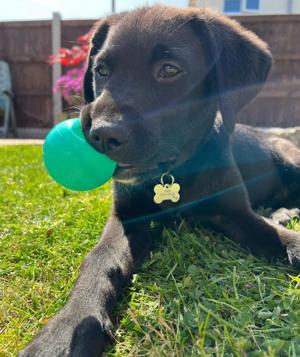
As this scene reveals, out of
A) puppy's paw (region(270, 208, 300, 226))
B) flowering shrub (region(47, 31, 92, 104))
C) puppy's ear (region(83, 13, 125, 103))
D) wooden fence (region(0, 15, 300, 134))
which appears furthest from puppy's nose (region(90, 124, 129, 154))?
wooden fence (region(0, 15, 300, 134))

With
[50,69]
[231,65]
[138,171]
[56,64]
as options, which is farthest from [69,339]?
[50,69]

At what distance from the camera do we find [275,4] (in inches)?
526

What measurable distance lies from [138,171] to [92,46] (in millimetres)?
1051

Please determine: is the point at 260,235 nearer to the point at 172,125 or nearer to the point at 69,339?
the point at 172,125

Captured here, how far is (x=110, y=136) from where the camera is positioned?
166cm

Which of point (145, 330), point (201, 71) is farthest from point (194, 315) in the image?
point (201, 71)

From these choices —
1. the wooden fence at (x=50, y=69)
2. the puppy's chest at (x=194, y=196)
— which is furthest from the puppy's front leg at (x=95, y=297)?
the wooden fence at (x=50, y=69)

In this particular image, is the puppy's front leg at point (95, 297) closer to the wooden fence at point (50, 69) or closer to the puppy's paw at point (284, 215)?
the puppy's paw at point (284, 215)

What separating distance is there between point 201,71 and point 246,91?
0.25 metres

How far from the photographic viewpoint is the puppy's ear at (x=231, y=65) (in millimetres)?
2162

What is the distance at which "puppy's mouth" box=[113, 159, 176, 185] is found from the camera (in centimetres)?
200

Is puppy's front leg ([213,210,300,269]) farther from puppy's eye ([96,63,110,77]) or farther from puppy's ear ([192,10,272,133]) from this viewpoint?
puppy's eye ([96,63,110,77])

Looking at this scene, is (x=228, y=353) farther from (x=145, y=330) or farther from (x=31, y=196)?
(x=31, y=196)

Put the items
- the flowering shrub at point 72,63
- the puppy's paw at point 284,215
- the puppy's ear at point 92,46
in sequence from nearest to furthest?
the puppy's ear at point 92,46, the puppy's paw at point 284,215, the flowering shrub at point 72,63
